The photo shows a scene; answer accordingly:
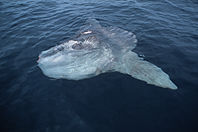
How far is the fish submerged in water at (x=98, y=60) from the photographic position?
6.06 meters

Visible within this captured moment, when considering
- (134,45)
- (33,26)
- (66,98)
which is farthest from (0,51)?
(134,45)

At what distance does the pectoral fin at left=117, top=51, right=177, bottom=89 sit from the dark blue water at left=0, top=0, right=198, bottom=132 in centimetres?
22

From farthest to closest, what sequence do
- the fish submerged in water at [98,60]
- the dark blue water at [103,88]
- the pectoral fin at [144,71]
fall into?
the fish submerged in water at [98,60], the pectoral fin at [144,71], the dark blue water at [103,88]

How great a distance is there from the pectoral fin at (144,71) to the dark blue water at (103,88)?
218mm

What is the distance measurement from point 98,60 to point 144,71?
1.95m

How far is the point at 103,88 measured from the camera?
575 centimetres

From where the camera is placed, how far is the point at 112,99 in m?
5.34

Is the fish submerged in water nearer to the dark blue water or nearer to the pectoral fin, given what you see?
the pectoral fin

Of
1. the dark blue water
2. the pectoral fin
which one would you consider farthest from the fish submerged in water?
the dark blue water

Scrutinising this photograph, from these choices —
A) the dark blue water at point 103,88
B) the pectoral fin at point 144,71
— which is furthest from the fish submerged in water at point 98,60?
the dark blue water at point 103,88

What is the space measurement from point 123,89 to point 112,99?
61 cm

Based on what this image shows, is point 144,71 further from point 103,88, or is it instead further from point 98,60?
point 98,60

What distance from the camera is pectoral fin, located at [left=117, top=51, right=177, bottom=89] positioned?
5664mm

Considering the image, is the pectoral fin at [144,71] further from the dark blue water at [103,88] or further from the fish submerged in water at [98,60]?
the dark blue water at [103,88]
